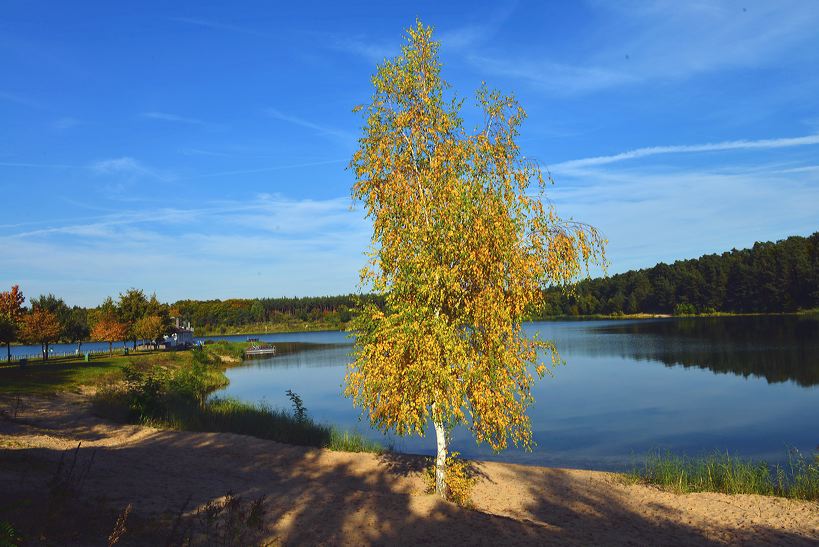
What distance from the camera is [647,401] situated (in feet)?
112

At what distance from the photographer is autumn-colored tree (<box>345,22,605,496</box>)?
41.0 feet

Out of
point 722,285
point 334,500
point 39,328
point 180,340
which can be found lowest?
point 334,500

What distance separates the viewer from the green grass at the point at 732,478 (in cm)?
1605

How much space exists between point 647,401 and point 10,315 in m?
48.9

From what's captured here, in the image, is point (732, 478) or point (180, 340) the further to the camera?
point (180, 340)

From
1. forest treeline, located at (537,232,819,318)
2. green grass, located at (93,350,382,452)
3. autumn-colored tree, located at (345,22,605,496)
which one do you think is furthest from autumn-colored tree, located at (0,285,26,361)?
forest treeline, located at (537,232,819,318)

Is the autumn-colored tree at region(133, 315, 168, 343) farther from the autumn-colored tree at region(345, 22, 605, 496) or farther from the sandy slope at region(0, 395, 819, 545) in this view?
the autumn-colored tree at region(345, 22, 605, 496)

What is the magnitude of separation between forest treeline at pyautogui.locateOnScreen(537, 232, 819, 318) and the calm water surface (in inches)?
2070

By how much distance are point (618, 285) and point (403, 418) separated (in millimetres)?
189104

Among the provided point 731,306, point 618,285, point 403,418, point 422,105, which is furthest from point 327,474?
point 618,285

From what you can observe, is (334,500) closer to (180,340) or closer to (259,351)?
(259,351)

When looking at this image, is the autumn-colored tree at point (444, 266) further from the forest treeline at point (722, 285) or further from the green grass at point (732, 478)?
the forest treeline at point (722, 285)

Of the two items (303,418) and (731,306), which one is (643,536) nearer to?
(303,418)

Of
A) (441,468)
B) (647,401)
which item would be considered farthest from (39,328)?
(647,401)
